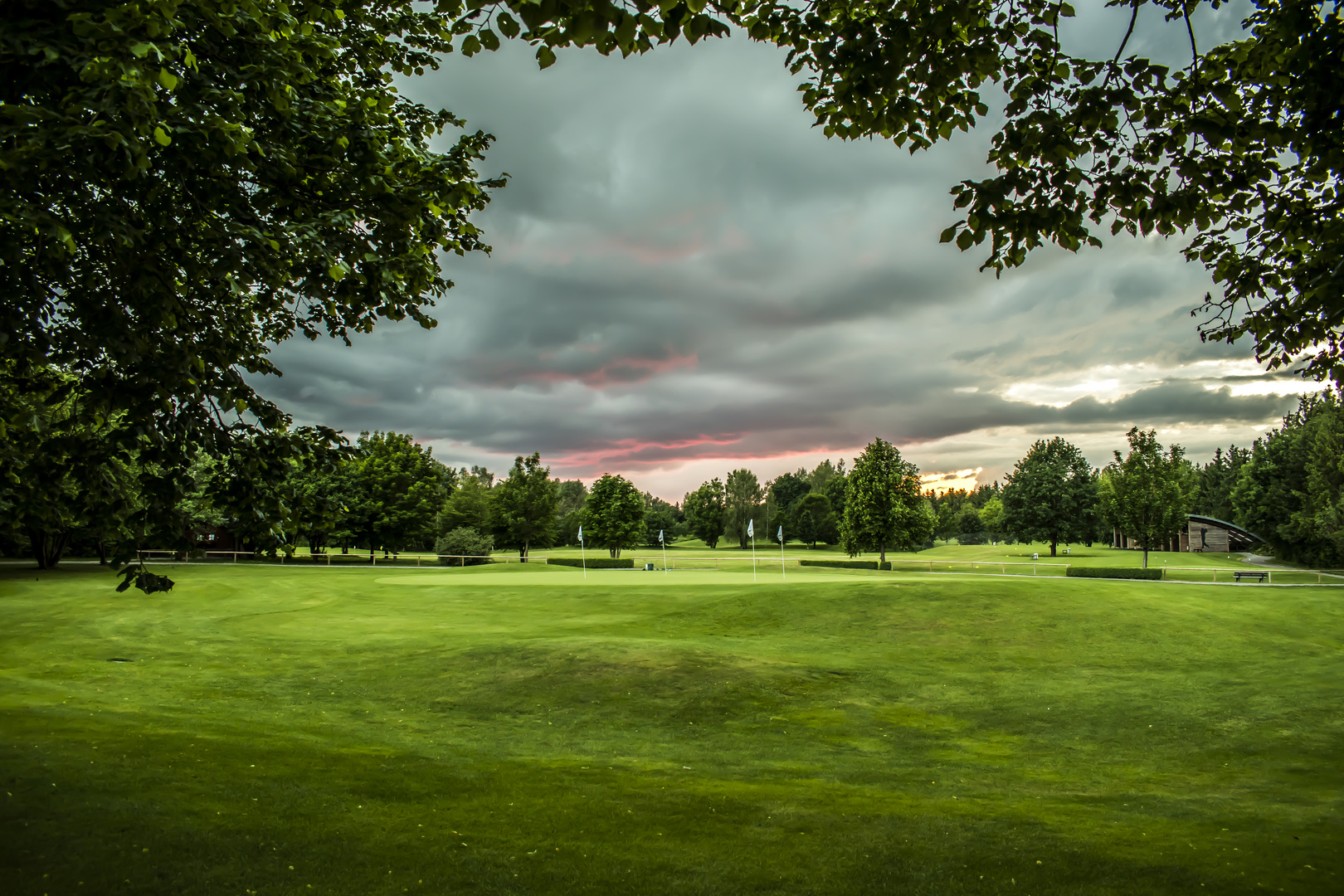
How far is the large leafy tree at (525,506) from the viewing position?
224 ft

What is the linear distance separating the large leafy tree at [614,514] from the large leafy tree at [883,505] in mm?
21553

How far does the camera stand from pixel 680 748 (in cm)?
1146

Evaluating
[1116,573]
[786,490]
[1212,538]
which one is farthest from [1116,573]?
[786,490]

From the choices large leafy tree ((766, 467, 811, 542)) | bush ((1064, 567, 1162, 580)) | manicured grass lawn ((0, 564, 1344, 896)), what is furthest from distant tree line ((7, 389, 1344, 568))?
large leafy tree ((766, 467, 811, 542))

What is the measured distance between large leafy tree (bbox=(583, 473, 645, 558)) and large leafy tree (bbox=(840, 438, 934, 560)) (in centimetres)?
2155

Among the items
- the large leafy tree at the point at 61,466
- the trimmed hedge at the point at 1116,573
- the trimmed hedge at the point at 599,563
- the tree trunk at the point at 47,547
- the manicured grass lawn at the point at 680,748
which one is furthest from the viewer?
the trimmed hedge at the point at 599,563

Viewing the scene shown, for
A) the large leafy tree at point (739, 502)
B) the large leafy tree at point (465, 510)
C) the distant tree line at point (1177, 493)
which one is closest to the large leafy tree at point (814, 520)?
the large leafy tree at point (739, 502)

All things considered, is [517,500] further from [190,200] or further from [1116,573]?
[190,200]

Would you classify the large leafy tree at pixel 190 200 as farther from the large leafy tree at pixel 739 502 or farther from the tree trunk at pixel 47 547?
the large leafy tree at pixel 739 502

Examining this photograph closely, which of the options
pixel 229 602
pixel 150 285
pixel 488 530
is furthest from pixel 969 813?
pixel 488 530

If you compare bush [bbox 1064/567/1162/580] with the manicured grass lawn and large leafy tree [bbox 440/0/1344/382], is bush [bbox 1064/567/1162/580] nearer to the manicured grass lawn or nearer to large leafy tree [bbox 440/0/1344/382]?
the manicured grass lawn

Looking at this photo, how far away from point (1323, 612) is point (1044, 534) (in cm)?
5816

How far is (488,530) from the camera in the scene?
76938mm

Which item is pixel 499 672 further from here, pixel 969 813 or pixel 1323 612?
pixel 1323 612
